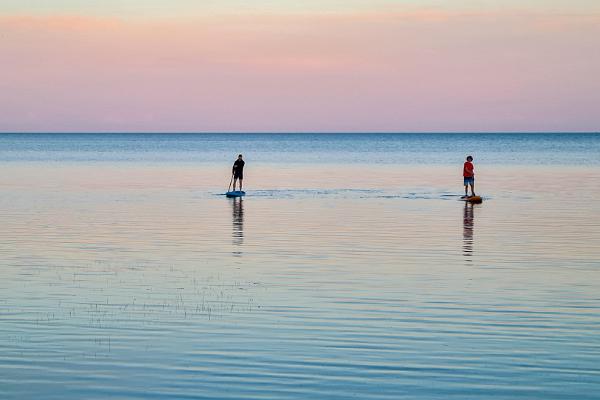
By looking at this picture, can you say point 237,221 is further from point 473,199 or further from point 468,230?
point 473,199

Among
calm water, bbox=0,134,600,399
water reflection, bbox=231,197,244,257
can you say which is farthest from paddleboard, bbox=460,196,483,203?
water reflection, bbox=231,197,244,257

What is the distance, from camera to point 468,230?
28859 mm

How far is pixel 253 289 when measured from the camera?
17703 mm

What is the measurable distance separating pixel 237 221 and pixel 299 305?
1556 centimetres

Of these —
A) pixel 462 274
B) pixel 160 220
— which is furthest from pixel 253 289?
pixel 160 220

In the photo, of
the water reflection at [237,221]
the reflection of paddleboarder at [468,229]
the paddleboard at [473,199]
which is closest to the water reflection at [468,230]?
the reflection of paddleboarder at [468,229]

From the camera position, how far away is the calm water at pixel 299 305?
1170cm

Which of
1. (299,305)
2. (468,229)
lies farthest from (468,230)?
(299,305)

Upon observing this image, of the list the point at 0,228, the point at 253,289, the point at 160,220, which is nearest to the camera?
the point at 253,289

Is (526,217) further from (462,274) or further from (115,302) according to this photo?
(115,302)

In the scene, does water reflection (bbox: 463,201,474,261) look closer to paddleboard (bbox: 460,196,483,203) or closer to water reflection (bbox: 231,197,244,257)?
paddleboard (bbox: 460,196,483,203)

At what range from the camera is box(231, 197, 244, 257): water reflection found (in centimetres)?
2561

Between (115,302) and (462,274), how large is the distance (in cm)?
669

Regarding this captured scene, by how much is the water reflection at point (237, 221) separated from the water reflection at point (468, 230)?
5.02 m
